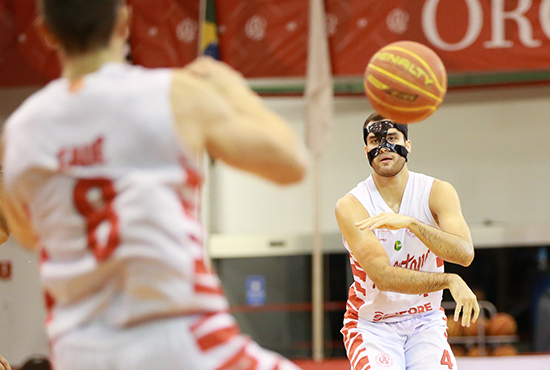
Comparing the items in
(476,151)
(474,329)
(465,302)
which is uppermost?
(476,151)

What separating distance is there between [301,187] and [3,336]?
14.1 feet

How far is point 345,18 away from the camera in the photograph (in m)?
7.70

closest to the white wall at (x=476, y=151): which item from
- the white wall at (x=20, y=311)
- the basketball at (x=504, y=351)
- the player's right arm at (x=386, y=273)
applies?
the basketball at (x=504, y=351)

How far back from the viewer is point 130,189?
1576 millimetres

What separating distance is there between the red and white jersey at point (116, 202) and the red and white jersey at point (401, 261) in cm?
236

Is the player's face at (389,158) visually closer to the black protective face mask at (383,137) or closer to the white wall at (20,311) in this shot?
the black protective face mask at (383,137)

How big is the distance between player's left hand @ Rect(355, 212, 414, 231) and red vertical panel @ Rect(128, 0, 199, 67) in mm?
5181

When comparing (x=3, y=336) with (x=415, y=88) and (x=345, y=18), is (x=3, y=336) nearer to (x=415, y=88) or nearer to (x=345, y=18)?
(x=345, y=18)

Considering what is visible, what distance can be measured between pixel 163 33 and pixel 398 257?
514 centimetres

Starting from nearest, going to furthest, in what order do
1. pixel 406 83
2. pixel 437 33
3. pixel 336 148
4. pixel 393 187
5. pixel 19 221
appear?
pixel 19 221 < pixel 406 83 < pixel 393 187 < pixel 437 33 < pixel 336 148

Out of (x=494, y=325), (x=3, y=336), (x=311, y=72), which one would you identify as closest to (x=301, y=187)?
(x=311, y=72)

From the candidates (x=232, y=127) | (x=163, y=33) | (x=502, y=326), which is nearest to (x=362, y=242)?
(x=232, y=127)

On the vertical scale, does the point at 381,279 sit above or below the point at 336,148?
below

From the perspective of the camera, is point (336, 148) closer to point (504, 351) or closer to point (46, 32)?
point (504, 351)
